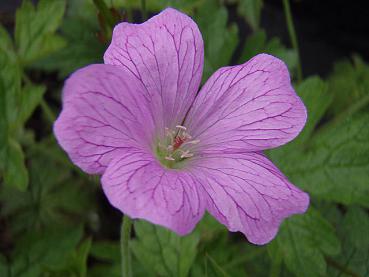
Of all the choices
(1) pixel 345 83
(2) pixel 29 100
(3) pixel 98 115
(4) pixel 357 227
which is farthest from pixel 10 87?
(1) pixel 345 83

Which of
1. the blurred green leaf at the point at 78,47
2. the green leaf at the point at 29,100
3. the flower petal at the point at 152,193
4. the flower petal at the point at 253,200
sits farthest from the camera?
the blurred green leaf at the point at 78,47

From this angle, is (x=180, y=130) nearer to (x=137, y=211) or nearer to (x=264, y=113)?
(x=264, y=113)

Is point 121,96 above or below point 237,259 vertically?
above

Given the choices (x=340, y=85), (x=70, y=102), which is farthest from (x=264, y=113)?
(x=340, y=85)

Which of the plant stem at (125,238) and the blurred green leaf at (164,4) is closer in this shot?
the plant stem at (125,238)

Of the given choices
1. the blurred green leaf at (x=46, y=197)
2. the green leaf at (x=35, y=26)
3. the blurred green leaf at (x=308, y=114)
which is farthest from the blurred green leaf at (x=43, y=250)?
the blurred green leaf at (x=308, y=114)

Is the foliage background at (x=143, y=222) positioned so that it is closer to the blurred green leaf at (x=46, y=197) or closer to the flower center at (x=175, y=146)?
the blurred green leaf at (x=46, y=197)
